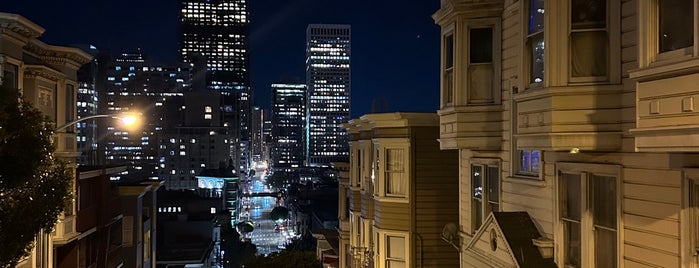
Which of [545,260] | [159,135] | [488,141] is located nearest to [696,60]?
[545,260]

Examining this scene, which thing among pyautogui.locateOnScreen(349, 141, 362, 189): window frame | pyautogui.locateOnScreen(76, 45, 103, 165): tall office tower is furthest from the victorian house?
pyautogui.locateOnScreen(76, 45, 103, 165): tall office tower

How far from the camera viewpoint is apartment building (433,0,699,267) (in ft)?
20.9

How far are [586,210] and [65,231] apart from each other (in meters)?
18.4

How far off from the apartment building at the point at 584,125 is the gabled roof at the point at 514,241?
0.08ft

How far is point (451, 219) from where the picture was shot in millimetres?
20422

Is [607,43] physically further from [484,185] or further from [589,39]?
[484,185]

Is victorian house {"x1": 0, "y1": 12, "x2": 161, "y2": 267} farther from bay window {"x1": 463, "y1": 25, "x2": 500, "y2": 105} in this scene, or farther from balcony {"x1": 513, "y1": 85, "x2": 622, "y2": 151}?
balcony {"x1": 513, "y1": 85, "x2": 622, "y2": 151}

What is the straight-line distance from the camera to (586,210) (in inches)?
336

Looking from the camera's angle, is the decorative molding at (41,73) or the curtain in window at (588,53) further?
the decorative molding at (41,73)

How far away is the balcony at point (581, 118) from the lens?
25.8ft

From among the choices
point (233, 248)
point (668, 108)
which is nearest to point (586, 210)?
point (668, 108)

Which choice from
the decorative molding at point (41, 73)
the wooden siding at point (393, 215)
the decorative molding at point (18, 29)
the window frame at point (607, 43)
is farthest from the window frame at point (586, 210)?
the decorative molding at point (41, 73)

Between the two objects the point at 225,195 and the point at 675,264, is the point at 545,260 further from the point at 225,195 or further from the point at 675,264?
the point at 225,195

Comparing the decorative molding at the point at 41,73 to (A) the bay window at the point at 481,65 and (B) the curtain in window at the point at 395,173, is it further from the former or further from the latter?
(A) the bay window at the point at 481,65
